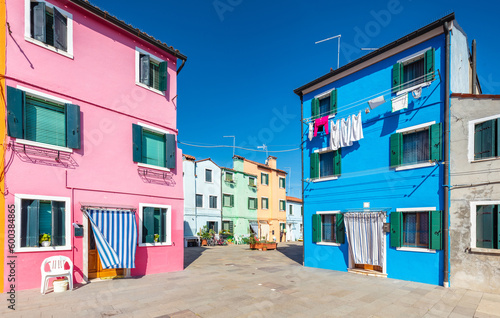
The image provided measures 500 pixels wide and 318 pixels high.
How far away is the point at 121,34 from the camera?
11406mm

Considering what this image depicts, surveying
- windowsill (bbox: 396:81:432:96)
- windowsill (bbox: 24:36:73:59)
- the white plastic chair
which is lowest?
the white plastic chair

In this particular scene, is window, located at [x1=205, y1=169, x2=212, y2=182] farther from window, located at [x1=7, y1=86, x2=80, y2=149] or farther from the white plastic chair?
the white plastic chair

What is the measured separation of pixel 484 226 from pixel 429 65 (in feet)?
18.6

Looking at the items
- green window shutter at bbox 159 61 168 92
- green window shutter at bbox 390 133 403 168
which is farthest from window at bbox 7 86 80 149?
green window shutter at bbox 390 133 403 168

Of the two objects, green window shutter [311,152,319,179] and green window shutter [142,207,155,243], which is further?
green window shutter [311,152,319,179]

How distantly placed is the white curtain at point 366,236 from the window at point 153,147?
8005mm

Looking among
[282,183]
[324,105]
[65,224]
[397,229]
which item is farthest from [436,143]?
[282,183]

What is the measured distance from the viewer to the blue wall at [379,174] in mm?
10086

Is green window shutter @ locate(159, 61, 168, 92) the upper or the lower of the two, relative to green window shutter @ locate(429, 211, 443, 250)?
upper

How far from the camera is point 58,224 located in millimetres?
9008

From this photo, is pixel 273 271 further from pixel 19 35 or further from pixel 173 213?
pixel 19 35

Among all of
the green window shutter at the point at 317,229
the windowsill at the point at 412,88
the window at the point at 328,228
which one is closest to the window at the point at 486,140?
the windowsill at the point at 412,88

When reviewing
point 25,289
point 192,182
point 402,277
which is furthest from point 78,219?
point 192,182

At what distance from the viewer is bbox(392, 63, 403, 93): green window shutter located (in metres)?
11.3
